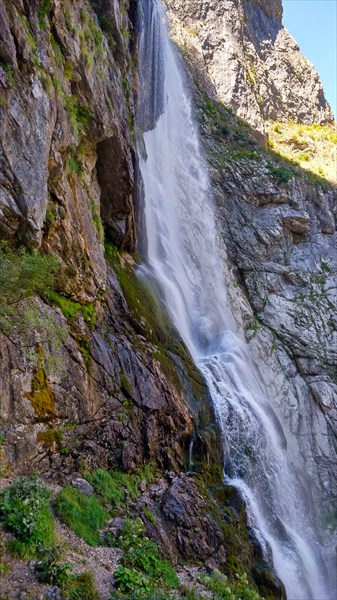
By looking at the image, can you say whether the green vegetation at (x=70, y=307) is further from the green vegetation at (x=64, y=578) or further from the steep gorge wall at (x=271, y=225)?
the steep gorge wall at (x=271, y=225)

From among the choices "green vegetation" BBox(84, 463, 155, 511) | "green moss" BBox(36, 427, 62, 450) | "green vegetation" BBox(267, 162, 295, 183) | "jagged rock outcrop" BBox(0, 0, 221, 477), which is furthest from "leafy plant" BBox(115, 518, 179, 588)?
"green vegetation" BBox(267, 162, 295, 183)

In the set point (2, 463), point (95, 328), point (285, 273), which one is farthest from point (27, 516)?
point (285, 273)

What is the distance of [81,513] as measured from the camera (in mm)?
8234

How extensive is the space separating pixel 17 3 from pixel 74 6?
380 centimetres

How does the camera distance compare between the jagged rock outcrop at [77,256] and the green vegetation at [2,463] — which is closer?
the green vegetation at [2,463]

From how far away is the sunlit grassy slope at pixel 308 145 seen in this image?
35656mm

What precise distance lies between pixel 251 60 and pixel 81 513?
42.0m

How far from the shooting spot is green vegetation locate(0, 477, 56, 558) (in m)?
6.51

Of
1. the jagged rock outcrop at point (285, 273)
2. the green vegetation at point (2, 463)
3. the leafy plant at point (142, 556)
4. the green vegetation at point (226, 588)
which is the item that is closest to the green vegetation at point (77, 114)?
the green vegetation at point (2, 463)

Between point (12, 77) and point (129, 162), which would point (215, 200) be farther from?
point (12, 77)

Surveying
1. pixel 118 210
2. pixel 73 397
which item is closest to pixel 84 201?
pixel 118 210

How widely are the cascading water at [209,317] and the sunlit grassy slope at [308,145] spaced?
9562mm

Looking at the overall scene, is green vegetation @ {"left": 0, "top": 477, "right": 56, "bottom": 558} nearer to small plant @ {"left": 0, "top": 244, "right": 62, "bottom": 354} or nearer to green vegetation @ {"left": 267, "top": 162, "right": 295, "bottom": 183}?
small plant @ {"left": 0, "top": 244, "right": 62, "bottom": 354}

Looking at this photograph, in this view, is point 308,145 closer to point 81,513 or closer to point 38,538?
point 81,513
